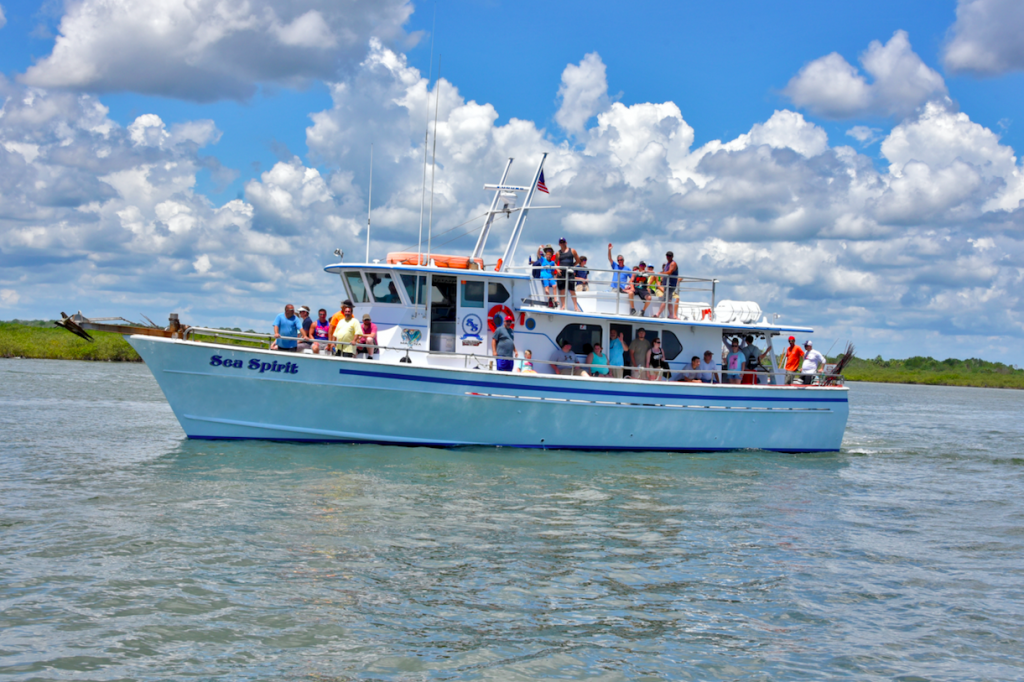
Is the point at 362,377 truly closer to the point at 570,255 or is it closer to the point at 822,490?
the point at 570,255

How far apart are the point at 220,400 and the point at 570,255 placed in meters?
7.64

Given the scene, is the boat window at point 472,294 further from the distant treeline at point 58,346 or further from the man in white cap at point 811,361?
the distant treeline at point 58,346

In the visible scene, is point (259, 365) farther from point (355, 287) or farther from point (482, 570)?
point (482, 570)

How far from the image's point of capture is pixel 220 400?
14.2 metres

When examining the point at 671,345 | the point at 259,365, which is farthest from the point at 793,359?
the point at 259,365

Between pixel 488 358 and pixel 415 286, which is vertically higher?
pixel 415 286

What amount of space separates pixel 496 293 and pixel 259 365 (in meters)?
4.95

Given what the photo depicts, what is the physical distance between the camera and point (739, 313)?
17.5 metres

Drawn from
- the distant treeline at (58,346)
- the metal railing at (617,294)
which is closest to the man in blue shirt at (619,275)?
the metal railing at (617,294)

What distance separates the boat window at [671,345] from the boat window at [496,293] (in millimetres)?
3839

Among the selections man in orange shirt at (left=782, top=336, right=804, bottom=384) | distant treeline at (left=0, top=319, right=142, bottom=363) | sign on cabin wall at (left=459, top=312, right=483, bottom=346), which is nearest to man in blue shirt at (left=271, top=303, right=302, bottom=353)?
sign on cabin wall at (left=459, top=312, right=483, bottom=346)

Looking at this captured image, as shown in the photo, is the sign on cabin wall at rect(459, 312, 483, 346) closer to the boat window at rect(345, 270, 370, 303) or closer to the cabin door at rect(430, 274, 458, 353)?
the cabin door at rect(430, 274, 458, 353)

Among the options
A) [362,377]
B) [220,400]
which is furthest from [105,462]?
[362,377]

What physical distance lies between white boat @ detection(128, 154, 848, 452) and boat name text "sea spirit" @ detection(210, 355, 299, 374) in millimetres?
20
